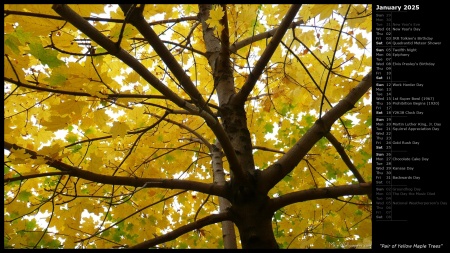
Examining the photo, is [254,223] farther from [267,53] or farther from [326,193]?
[267,53]

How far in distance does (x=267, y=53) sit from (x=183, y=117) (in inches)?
59.6

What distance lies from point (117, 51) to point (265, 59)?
79 cm

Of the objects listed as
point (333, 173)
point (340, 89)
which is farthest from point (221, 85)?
point (333, 173)

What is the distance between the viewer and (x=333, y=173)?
3479mm

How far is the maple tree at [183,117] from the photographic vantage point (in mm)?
1393

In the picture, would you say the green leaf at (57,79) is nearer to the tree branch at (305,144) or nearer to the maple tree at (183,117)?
the maple tree at (183,117)

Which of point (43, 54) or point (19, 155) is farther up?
point (43, 54)

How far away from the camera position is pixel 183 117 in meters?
3.11

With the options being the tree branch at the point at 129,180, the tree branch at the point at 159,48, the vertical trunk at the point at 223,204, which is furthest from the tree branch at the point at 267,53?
the vertical trunk at the point at 223,204

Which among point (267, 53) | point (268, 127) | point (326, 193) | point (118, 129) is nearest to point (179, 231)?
point (118, 129)

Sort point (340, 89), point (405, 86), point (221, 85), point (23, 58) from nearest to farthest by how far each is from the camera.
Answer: point (23, 58) < point (405, 86) < point (221, 85) < point (340, 89)

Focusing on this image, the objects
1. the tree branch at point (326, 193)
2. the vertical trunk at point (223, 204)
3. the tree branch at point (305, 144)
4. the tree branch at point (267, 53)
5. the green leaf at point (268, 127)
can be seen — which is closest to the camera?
Answer: the tree branch at point (267, 53)

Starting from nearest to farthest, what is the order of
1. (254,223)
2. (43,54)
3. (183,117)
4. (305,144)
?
(43,54), (254,223), (305,144), (183,117)
